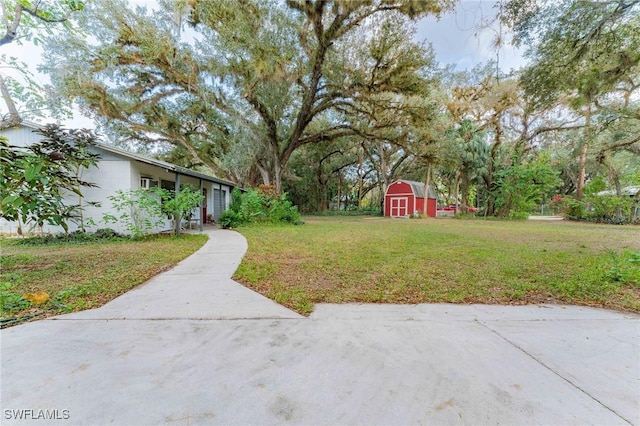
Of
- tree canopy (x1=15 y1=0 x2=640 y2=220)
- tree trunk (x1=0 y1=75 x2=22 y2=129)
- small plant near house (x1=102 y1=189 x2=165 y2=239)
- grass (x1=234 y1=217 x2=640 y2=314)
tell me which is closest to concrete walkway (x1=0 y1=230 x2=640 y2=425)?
grass (x1=234 y1=217 x2=640 y2=314)

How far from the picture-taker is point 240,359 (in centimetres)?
198

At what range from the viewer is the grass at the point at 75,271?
9.61 ft

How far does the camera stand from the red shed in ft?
70.6

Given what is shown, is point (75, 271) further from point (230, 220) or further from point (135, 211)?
point (230, 220)

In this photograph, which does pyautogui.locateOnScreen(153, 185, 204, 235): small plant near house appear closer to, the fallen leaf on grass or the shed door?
the fallen leaf on grass

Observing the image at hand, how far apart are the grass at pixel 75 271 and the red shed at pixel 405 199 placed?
1787 cm

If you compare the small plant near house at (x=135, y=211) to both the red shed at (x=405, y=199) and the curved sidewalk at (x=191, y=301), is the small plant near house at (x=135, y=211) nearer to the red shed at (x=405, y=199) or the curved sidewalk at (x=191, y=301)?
the curved sidewalk at (x=191, y=301)

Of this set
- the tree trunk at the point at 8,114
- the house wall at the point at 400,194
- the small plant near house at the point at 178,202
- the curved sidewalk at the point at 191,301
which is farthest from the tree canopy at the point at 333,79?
the curved sidewalk at the point at 191,301

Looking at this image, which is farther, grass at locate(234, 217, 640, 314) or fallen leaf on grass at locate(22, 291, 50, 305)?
grass at locate(234, 217, 640, 314)

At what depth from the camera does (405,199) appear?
2183cm

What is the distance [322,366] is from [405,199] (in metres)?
21.3

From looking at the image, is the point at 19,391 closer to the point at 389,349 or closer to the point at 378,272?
the point at 389,349

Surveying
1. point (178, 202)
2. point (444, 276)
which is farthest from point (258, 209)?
point (444, 276)

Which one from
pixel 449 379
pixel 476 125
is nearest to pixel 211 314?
pixel 449 379
